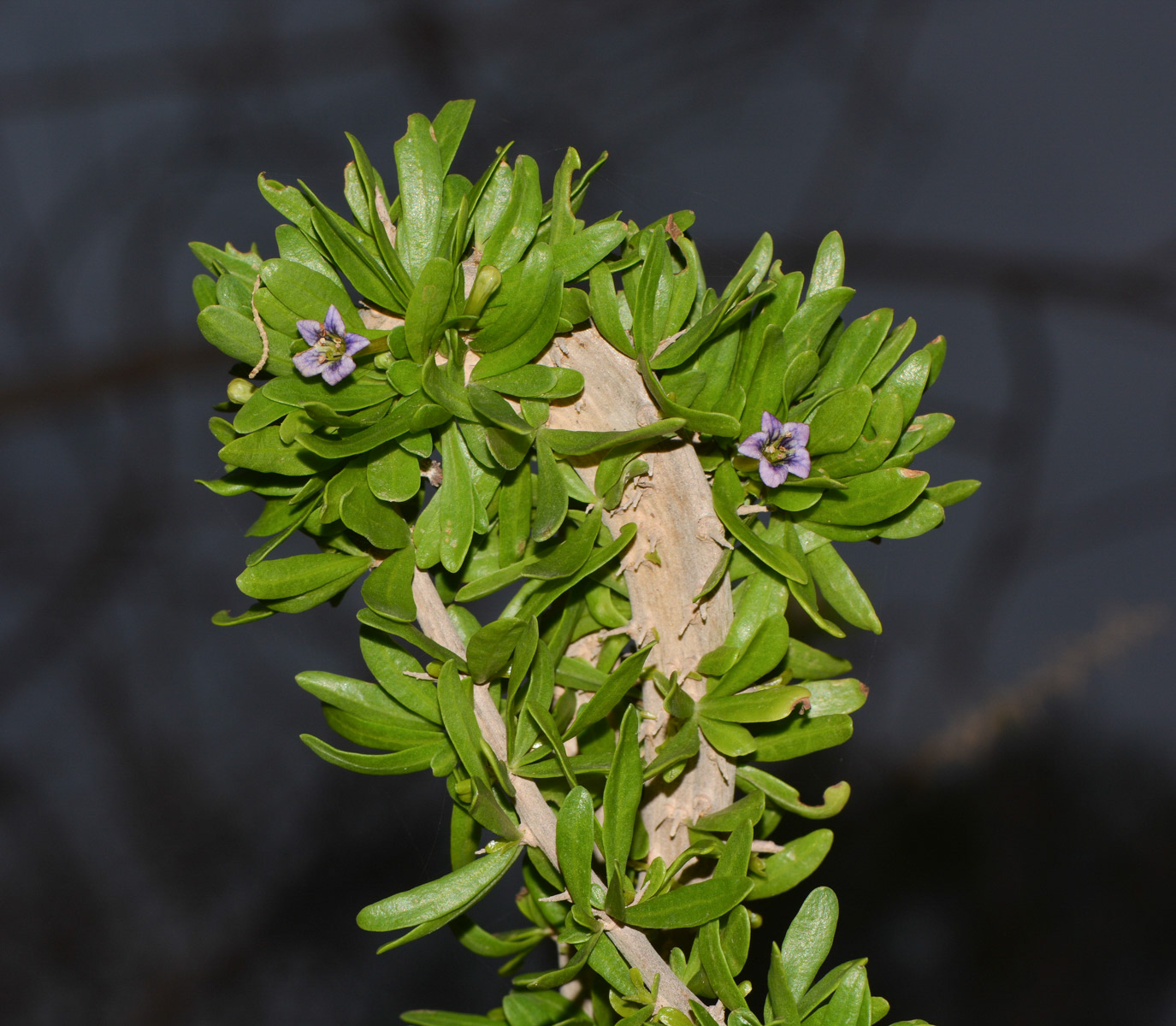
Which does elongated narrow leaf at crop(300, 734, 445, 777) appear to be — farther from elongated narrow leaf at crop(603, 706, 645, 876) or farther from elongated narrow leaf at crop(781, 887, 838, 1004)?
elongated narrow leaf at crop(781, 887, 838, 1004)

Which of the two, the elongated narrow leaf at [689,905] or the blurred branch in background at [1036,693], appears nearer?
the elongated narrow leaf at [689,905]

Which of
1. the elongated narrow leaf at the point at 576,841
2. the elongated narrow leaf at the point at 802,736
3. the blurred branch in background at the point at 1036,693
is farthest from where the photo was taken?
the blurred branch in background at the point at 1036,693

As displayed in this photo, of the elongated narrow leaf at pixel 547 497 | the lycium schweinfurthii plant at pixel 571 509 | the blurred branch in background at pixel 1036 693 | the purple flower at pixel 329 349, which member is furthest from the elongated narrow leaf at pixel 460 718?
the blurred branch in background at pixel 1036 693

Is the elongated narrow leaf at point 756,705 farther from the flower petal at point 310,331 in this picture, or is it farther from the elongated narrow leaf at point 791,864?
the flower petal at point 310,331

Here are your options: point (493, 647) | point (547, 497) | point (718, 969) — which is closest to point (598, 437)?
point (547, 497)

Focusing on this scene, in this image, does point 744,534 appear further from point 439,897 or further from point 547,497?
point 439,897

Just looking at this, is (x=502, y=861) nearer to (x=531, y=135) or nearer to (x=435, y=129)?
(x=435, y=129)

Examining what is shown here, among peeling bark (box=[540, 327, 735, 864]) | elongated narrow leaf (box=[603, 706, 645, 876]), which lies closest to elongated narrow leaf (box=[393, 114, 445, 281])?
peeling bark (box=[540, 327, 735, 864])
